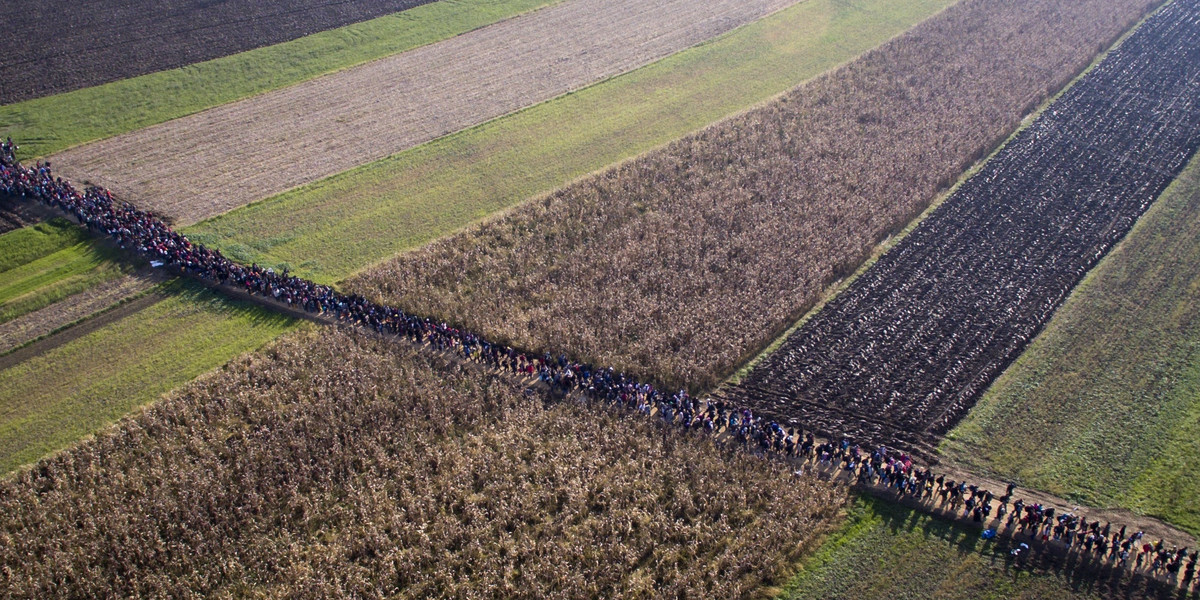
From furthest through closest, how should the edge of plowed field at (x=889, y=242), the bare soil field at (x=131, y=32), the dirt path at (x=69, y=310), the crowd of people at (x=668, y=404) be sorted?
the bare soil field at (x=131, y=32) → the dirt path at (x=69, y=310) → the edge of plowed field at (x=889, y=242) → the crowd of people at (x=668, y=404)

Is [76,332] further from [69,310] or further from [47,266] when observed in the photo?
[47,266]

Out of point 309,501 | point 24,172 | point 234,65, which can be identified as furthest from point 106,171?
point 309,501

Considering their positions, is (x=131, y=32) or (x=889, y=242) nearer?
(x=889, y=242)

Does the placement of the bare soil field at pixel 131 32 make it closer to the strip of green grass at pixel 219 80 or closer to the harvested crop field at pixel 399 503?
the strip of green grass at pixel 219 80

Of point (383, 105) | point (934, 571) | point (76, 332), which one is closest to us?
point (934, 571)

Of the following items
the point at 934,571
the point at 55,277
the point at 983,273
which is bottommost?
the point at 934,571

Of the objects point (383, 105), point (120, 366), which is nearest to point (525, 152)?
point (383, 105)

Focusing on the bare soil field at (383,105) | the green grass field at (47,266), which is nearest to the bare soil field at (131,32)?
the bare soil field at (383,105)

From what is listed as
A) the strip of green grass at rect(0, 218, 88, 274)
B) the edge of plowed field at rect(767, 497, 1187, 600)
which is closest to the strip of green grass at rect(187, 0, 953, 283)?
the strip of green grass at rect(0, 218, 88, 274)
